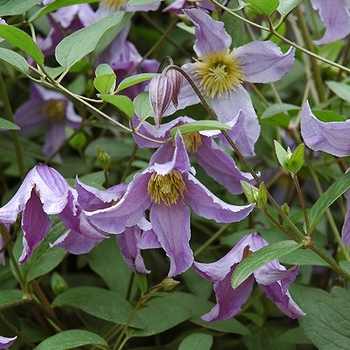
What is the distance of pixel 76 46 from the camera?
0.65 m

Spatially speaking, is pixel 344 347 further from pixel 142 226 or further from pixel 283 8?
pixel 283 8

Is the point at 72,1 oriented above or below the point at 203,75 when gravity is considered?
above

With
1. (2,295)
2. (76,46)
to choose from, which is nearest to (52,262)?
(2,295)

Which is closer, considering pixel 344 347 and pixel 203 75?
pixel 344 347

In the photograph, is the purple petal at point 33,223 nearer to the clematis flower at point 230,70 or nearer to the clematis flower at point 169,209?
the clematis flower at point 169,209

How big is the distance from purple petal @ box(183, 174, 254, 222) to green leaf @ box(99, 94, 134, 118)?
8 cm

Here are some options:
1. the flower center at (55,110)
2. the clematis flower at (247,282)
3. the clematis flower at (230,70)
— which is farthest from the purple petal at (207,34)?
the flower center at (55,110)

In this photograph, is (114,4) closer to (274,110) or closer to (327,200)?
(274,110)

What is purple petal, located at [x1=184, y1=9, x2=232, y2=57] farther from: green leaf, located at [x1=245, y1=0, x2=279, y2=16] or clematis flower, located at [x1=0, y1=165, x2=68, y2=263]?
clematis flower, located at [x1=0, y1=165, x2=68, y2=263]

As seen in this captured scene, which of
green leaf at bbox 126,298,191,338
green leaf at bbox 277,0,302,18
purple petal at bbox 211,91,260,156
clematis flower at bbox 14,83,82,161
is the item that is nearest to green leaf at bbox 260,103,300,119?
purple petal at bbox 211,91,260,156

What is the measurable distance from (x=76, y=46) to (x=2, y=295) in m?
0.30

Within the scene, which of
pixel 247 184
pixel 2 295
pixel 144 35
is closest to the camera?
pixel 247 184

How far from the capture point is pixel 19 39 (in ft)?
1.96

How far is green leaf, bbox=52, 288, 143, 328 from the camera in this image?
75 cm
